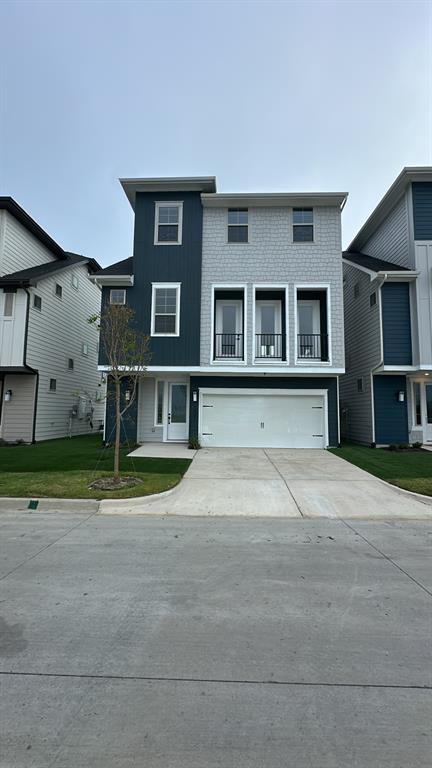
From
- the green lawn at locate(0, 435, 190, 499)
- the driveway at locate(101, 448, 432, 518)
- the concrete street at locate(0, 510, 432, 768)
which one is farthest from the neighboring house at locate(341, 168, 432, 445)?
the concrete street at locate(0, 510, 432, 768)

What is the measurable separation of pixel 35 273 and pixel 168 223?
18.6ft

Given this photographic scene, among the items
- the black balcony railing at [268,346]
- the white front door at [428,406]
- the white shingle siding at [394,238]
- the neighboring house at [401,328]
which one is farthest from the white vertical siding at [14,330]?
the white front door at [428,406]

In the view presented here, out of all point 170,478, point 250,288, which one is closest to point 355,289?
point 250,288

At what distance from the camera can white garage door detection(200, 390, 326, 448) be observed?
14.8m

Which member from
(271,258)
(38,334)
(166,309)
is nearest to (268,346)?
(271,258)

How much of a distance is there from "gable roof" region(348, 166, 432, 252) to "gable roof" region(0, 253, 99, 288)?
1357 centimetres

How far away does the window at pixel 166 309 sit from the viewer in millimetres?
14773

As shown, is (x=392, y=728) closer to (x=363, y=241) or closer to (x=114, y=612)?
(x=114, y=612)

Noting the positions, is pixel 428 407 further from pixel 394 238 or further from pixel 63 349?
pixel 63 349

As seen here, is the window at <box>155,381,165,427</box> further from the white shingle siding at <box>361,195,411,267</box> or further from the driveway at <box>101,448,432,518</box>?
the white shingle siding at <box>361,195,411,267</box>

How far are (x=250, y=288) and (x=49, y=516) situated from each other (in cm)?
1080

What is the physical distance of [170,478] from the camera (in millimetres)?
8875

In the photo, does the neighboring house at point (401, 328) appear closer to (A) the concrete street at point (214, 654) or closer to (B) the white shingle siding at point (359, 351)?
(B) the white shingle siding at point (359, 351)

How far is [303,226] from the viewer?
15172 millimetres
